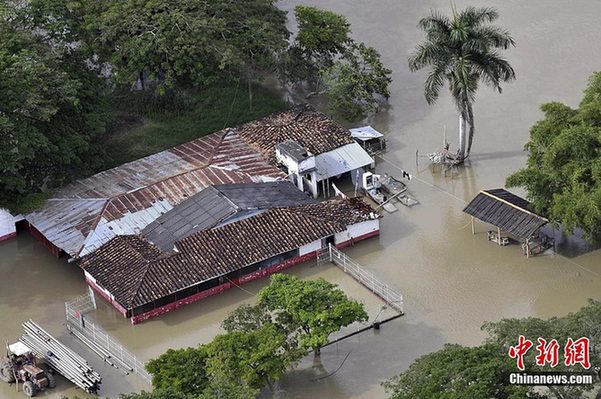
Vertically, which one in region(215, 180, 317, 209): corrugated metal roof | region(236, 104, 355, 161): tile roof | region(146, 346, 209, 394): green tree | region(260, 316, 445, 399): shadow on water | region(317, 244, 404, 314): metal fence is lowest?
region(260, 316, 445, 399): shadow on water

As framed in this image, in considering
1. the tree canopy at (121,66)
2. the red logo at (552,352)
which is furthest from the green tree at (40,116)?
the red logo at (552,352)

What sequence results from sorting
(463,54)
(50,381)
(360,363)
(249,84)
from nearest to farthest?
(50,381), (360,363), (463,54), (249,84)

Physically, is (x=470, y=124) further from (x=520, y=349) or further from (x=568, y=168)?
(x=520, y=349)

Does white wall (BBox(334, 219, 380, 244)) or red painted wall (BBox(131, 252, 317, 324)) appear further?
white wall (BBox(334, 219, 380, 244))

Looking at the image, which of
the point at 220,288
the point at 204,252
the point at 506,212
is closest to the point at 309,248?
the point at 220,288

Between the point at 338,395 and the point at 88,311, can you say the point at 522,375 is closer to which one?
the point at 338,395

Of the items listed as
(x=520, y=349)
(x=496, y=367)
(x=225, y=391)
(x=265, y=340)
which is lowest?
(x=265, y=340)

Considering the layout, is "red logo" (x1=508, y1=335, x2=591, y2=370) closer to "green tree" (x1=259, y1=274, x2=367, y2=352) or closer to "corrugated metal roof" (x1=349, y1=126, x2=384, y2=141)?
"green tree" (x1=259, y1=274, x2=367, y2=352)

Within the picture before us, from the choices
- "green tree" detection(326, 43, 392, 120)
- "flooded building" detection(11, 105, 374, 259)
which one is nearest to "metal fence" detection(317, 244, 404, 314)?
"flooded building" detection(11, 105, 374, 259)

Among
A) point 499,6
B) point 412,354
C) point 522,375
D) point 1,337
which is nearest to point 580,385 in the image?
point 522,375
